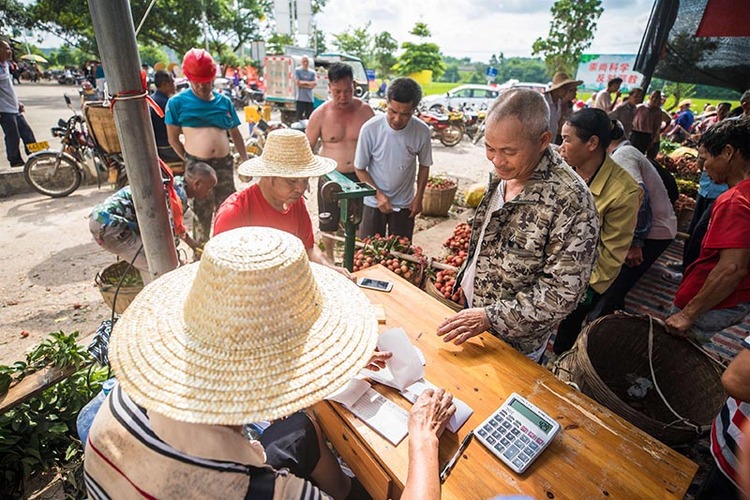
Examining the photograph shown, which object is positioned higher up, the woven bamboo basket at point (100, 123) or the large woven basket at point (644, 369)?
the woven bamboo basket at point (100, 123)

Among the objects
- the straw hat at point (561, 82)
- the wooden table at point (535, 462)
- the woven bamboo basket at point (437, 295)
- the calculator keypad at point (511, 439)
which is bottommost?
the woven bamboo basket at point (437, 295)

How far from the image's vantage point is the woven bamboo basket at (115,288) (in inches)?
107

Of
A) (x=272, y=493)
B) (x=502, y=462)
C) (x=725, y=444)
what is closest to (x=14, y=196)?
(x=272, y=493)

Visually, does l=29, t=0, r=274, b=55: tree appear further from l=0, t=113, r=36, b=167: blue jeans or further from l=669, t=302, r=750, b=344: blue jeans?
l=669, t=302, r=750, b=344: blue jeans

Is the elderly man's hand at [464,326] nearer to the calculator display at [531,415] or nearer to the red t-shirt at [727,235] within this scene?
A: the calculator display at [531,415]

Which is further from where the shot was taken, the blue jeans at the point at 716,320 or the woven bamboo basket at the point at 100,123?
the woven bamboo basket at the point at 100,123

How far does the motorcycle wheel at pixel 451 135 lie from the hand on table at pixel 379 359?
12.5m

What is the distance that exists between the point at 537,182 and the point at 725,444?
1332 millimetres

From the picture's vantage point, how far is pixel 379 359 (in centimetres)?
148

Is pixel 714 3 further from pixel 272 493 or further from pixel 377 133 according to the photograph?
pixel 272 493

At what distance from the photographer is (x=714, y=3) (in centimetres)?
445

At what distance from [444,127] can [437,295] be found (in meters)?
11.4

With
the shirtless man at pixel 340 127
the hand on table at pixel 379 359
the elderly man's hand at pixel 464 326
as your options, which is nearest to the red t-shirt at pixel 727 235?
the elderly man's hand at pixel 464 326

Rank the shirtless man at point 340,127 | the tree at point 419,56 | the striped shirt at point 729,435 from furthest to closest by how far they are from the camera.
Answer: the tree at point 419,56
the shirtless man at point 340,127
the striped shirt at point 729,435
